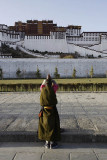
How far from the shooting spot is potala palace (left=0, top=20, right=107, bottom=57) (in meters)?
50.8

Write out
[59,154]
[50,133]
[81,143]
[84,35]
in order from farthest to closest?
[84,35]
[81,143]
[50,133]
[59,154]

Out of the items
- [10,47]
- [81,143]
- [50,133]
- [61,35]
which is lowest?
[81,143]

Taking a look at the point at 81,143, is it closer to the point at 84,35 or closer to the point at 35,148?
the point at 35,148

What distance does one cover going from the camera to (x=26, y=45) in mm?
52531

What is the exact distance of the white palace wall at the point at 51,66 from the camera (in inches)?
1316

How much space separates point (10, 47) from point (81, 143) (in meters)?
47.8

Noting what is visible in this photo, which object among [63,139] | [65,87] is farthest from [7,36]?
[63,139]

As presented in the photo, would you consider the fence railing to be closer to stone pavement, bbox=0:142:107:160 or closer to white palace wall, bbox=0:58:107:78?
stone pavement, bbox=0:142:107:160

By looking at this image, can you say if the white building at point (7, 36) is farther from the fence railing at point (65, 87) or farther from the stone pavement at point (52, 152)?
the stone pavement at point (52, 152)

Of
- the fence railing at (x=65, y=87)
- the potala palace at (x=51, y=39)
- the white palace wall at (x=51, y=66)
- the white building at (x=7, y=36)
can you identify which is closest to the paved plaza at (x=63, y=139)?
the fence railing at (x=65, y=87)

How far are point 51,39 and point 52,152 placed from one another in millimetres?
51646

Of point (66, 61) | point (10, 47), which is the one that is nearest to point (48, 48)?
point (10, 47)

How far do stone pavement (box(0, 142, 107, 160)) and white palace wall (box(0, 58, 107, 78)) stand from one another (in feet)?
98.9

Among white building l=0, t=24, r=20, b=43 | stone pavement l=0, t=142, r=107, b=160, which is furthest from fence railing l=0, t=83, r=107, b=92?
white building l=0, t=24, r=20, b=43
